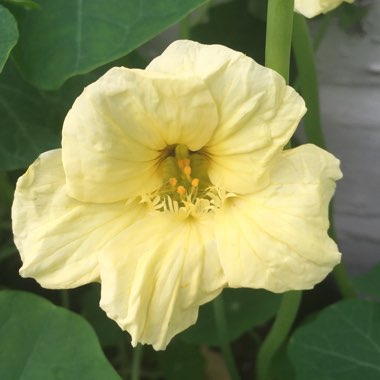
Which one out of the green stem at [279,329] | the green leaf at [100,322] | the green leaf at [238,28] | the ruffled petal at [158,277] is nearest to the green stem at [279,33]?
the ruffled petal at [158,277]

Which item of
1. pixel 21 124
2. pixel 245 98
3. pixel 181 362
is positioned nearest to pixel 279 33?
pixel 245 98

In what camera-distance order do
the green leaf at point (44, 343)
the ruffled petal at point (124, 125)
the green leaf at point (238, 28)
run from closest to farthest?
the ruffled petal at point (124, 125) → the green leaf at point (44, 343) → the green leaf at point (238, 28)

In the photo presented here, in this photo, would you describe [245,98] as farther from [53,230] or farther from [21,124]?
[21,124]

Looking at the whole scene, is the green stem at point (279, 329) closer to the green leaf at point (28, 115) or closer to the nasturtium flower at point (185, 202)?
the nasturtium flower at point (185, 202)

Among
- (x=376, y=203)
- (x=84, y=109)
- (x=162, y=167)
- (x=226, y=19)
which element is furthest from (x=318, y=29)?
(x=84, y=109)

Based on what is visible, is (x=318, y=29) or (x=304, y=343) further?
(x=318, y=29)

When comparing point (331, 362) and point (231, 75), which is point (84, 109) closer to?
point (231, 75)
